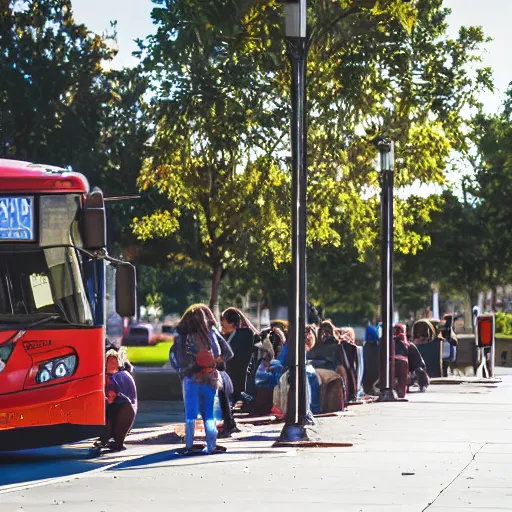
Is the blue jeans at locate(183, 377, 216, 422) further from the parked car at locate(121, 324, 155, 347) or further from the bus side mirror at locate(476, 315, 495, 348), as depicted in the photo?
the parked car at locate(121, 324, 155, 347)

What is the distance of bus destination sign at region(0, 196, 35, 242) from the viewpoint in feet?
48.0

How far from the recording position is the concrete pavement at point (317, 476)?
462 inches

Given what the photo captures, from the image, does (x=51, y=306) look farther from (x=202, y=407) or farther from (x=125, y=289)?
(x=202, y=407)

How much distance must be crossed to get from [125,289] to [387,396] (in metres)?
11.5

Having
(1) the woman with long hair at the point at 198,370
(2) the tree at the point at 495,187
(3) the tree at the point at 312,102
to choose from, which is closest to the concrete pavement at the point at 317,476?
(1) the woman with long hair at the point at 198,370

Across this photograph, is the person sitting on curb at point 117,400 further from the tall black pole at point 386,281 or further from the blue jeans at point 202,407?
the tall black pole at point 386,281

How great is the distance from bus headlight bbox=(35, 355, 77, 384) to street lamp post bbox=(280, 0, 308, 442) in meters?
3.35

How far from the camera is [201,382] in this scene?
16.0 metres

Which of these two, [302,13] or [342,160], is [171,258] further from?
[302,13]

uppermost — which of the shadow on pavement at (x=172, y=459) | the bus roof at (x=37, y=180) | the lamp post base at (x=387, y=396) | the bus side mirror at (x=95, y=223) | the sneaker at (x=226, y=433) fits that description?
the bus roof at (x=37, y=180)

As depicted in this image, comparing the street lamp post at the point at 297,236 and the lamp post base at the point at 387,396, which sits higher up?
the street lamp post at the point at 297,236

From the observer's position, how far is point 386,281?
2634cm

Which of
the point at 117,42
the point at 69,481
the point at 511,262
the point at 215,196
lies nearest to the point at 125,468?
the point at 69,481

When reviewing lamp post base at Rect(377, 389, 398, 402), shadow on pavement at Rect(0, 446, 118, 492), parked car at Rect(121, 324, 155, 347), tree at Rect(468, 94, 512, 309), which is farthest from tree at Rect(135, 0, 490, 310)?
parked car at Rect(121, 324, 155, 347)
